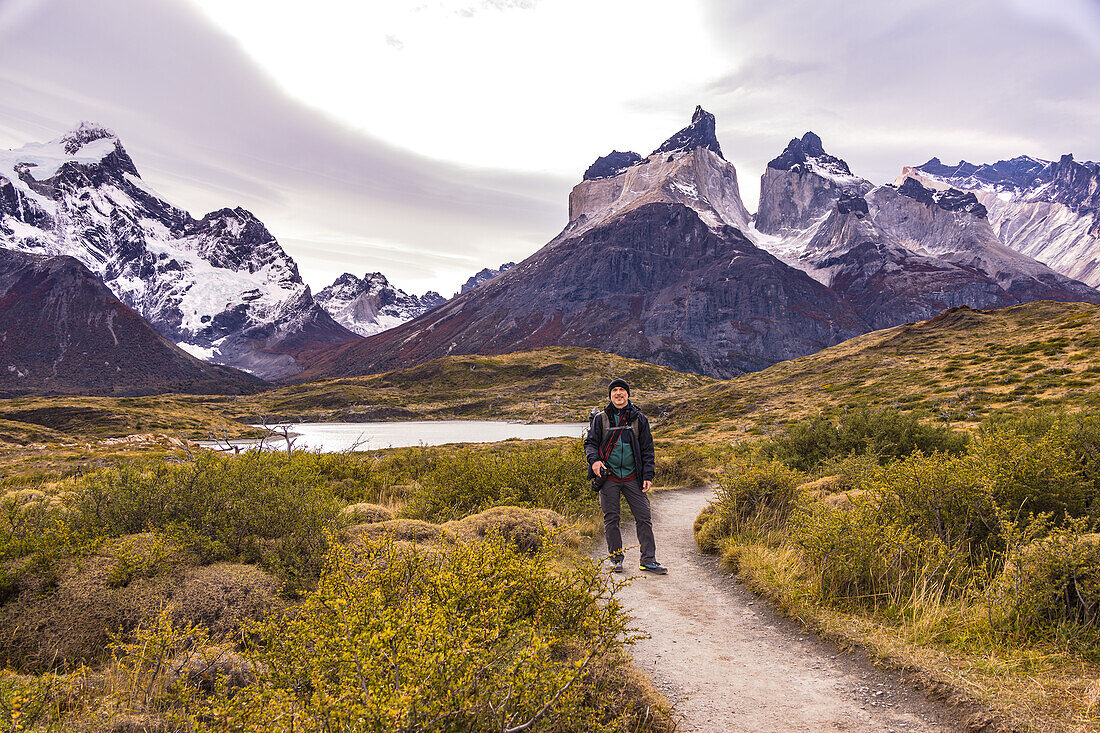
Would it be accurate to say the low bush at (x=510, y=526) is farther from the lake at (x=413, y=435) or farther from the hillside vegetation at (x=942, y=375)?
the lake at (x=413, y=435)

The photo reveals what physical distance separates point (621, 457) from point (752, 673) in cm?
374

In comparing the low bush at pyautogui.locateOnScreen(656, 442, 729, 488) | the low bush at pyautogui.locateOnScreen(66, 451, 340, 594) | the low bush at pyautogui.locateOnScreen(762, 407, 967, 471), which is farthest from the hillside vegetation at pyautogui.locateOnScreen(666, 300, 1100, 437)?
the low bush at pyautogui.locateOnScreen(66, 451, 340, 594)

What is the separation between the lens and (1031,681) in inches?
157

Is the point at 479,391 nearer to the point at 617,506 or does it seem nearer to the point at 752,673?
the point at 617,506

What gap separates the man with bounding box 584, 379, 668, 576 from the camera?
826 centimetres

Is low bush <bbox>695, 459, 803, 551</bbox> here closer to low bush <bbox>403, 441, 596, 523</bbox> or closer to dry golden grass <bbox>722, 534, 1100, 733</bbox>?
low bush <bbox>403, 441, 596, 523</bbox>

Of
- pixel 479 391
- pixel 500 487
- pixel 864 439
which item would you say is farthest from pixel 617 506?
pixel 479 391

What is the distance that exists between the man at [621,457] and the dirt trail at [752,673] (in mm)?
1029

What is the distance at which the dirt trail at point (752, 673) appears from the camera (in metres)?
4.13

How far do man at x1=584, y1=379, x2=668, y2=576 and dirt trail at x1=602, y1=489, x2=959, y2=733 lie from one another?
40.5 inches

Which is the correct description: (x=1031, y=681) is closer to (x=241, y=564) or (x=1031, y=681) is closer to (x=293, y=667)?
(x=293, y=667)

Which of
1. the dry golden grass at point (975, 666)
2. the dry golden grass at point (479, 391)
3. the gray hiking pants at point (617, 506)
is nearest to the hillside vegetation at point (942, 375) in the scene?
the gray hiking pants at point (617, 506)

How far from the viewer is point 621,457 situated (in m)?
8.30

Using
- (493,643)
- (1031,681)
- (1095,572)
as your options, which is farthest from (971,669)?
(493,643)
